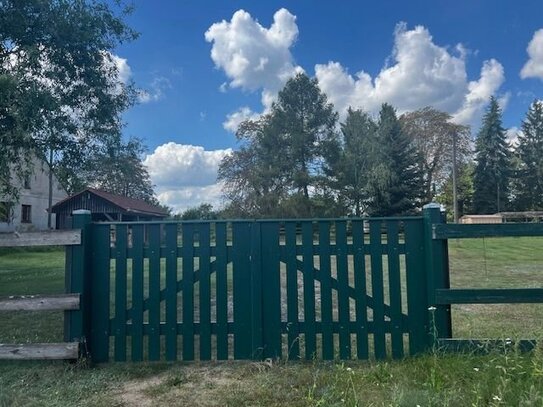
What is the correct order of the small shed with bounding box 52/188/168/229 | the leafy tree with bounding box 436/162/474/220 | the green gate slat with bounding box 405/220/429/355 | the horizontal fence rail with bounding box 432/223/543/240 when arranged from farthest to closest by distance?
the leafy tree with bounding box 436/162/474/220
the small shed with bounding box 52/188/168/229
the green gate slat with bounding box 405/220/429/355
the horizontal fence rail with bounding box 432/223/543/240

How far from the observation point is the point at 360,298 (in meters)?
3.62

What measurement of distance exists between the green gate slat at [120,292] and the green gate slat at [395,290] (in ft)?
8.04

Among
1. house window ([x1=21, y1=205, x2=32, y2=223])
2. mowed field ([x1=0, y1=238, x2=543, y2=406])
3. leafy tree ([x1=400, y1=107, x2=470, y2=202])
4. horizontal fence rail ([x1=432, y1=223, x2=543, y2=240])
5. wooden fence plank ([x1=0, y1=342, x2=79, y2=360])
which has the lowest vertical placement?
mowed field ([x1=0, y1=238, x2=543, y2=406])

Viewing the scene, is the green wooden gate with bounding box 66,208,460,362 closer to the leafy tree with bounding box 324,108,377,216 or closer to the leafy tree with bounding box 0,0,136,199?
the leafy tree with bounding box 0,0,136,199

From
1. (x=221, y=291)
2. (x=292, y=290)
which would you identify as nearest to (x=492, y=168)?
(x=292, y=290)

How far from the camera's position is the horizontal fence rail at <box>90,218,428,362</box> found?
11.8 feet

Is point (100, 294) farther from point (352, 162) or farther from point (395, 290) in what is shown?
point (352, 162)

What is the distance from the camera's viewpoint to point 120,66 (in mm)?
9070

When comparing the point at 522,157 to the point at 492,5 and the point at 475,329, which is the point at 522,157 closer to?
the point at 492,5

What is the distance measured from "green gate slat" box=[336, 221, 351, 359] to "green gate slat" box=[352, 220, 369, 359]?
84 millimetres

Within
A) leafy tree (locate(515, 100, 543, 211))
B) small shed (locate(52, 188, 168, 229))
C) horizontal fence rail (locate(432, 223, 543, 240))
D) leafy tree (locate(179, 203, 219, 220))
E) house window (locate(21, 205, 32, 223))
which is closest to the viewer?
horizontal fence rail (locate(432, 223, 543, 240))

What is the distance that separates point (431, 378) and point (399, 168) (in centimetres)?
3289

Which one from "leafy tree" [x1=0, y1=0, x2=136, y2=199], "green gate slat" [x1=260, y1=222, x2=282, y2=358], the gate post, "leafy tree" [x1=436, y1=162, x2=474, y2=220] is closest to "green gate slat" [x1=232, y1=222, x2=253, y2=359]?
"green gate slat" [x1=260, y1=222, x2=282, y2=358]

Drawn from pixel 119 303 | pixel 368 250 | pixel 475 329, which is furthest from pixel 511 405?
pixel 119 303
